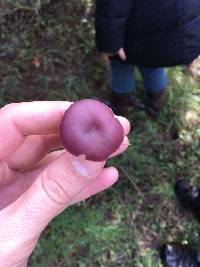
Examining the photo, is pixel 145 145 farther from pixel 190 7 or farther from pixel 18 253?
pixel 18 253

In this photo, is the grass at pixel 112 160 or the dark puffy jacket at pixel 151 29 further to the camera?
the grass at pixel 112 160

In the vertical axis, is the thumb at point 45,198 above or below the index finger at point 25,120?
below

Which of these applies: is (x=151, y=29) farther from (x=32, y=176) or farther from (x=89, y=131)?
(x=89, y=131)

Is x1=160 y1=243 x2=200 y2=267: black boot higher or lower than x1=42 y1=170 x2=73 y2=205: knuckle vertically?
lower

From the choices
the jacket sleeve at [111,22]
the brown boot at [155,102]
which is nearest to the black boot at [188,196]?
the brown boot at [155,102]

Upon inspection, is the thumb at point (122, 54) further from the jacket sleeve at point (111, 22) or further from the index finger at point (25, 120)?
the index finger at point (25, 120)

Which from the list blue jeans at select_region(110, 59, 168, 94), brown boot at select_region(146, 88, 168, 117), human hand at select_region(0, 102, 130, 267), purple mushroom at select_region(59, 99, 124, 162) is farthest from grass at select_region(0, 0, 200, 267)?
purple mushroom at select_region(59, 99, 124, 162)

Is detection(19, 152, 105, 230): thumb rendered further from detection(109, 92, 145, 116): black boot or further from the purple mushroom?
detection(109, 92, 145, 116): black boot

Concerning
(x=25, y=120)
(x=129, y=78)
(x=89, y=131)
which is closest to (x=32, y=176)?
(x=25, y=120)
